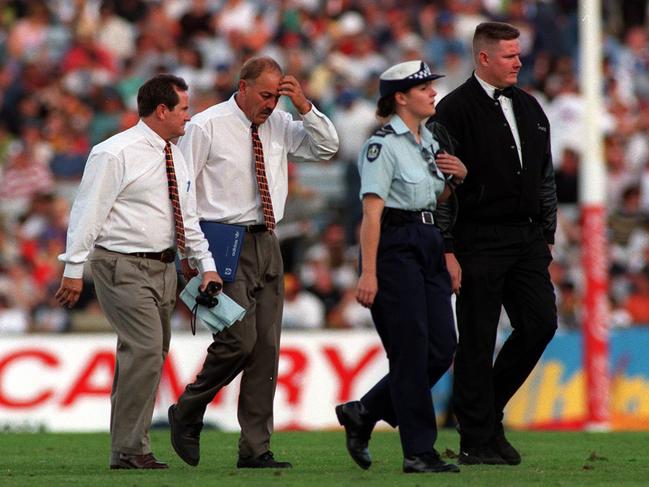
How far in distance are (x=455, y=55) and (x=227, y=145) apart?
1159 cm

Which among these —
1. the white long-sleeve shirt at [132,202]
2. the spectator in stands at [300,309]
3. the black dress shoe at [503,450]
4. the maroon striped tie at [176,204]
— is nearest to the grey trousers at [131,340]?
the white long-sleeve shirt at [132,202]

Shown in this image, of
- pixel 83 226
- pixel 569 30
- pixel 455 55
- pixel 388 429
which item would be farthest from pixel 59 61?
pixel 83 226

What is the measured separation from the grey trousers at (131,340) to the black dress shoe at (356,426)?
1095 millimetres

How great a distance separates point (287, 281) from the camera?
58.0 feet

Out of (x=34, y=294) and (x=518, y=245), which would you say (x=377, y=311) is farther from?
(x=34, y=294)

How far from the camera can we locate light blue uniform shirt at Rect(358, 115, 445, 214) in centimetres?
873

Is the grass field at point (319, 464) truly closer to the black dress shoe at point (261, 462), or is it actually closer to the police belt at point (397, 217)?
the black dress shoe at point (261, 462)

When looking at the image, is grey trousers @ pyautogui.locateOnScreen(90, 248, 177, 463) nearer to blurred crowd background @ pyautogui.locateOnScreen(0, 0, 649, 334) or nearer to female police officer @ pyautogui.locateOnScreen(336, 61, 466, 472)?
female police officer @ pyautogui.locateOnScreen(336, 61, 466, 472)

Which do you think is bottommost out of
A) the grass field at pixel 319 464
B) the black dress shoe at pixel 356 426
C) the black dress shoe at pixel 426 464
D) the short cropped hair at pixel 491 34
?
the grass field at pixel 319 464

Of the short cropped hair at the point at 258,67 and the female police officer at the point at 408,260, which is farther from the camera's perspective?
the short cropped hair at the point at 258,67

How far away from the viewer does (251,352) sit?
949cm

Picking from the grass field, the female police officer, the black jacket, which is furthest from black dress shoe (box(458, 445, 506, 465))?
the black jacket

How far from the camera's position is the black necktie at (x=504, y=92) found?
9.63 m

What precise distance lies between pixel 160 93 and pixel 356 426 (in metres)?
2.16
